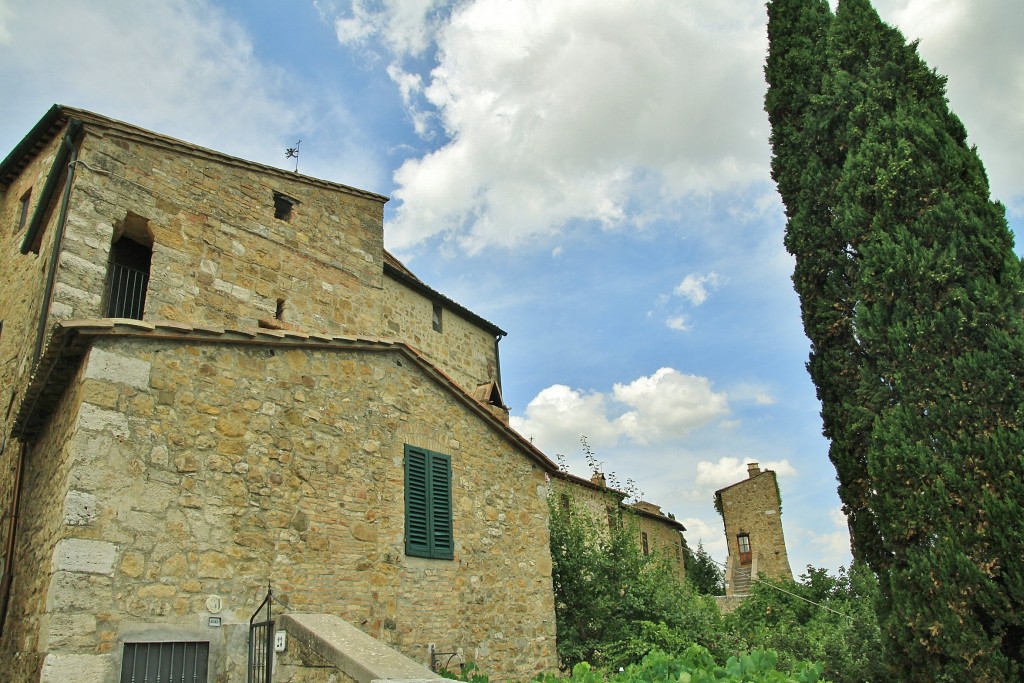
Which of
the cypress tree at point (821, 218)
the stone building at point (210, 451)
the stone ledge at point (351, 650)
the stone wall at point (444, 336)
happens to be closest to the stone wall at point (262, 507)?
the stone building at point (210, 451)

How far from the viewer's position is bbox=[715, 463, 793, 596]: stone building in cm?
2812

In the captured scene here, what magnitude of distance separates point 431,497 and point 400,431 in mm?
906

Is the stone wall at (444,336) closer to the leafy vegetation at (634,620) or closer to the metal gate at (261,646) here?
the leafy vegetation at (634,620)

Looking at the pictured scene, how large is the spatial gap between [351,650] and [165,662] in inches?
66.2

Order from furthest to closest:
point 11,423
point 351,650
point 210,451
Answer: point 11,423 → point 210,451 → point 351,650

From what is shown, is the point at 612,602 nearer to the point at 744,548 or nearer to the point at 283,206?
the point at 283,206

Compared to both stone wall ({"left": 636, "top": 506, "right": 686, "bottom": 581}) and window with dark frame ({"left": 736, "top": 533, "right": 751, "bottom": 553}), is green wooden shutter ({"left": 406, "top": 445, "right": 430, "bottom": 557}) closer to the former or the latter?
stone wall ({"left": 636, "top": 506, "right": 686, "bottom": 581})

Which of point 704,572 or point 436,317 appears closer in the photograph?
point 436,317

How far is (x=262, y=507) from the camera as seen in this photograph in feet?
22.7

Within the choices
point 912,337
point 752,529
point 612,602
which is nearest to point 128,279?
point 612,602

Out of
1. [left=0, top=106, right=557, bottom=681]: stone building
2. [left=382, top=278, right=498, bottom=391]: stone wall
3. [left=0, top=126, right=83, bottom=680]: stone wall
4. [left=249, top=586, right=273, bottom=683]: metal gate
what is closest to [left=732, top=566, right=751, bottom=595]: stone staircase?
[left=382, top=278, right=498, bottom=391]: stone wall

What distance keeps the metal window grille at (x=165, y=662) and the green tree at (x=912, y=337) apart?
7210mm

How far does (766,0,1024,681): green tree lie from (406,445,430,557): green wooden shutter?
5.25 meters

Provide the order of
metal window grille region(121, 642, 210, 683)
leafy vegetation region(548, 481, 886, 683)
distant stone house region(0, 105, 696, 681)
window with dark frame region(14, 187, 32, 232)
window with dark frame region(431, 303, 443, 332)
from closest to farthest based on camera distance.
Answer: metal window grille region(121, 642, 210, 683)
distant stone house region(0, 105, 696, 681)
leafy vegetation region(548, 481, 886, 683)
window with dark frame region(14, 187, 32, 232)
window with dark frame region(431, 303, 443, 332)
